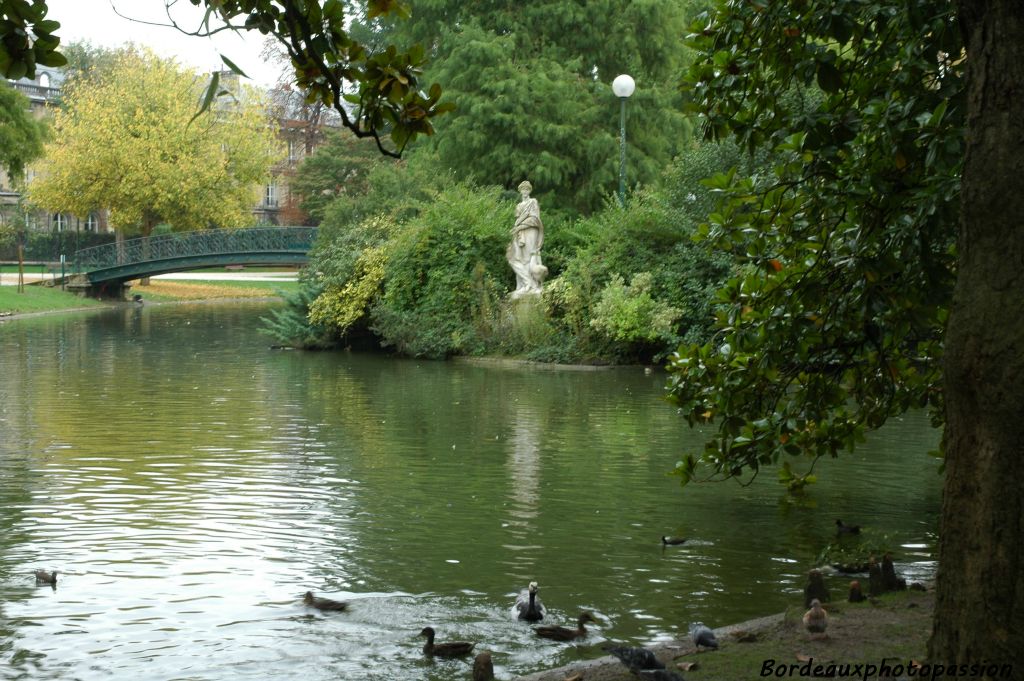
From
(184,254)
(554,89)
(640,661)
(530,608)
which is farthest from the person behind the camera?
(184,254)

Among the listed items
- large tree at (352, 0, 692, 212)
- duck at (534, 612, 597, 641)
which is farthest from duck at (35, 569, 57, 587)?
large tree at (352, 0, 692, 212)

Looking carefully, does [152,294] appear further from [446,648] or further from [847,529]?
[446,648]

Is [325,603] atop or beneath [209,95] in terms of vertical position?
beneath

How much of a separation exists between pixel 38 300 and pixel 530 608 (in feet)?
141

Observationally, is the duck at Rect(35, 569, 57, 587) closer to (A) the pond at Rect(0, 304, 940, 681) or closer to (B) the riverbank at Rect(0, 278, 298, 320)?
(A) the pond at Rect(0, 304, 940, 681)

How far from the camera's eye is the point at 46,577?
8.90 metres

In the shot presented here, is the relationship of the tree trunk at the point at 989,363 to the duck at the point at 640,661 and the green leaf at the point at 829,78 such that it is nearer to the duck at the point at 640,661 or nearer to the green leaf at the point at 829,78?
the duck at the point at 640,661

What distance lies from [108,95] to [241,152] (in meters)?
6.45

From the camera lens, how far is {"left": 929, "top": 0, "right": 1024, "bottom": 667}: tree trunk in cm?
470

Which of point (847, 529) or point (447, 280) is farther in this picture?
point (447, 280)

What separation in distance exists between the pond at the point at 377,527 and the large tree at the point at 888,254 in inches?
53.4

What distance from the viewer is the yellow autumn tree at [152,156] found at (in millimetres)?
55688

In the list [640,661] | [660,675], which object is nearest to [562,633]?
[640,661]

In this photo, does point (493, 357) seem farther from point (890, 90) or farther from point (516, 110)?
point (890, 90)
